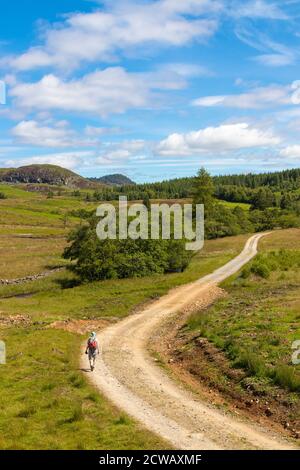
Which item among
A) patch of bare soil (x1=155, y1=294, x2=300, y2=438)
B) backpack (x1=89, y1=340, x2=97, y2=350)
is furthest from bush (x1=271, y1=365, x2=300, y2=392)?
backpack (x1=89, y1=340, x2=97, y2=350)

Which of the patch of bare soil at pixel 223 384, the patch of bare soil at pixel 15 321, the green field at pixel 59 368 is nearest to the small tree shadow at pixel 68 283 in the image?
the green field at pixel 59 368

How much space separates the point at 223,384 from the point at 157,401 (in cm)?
368

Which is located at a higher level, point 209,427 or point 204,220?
point 204,220

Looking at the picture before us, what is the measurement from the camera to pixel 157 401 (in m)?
20.4

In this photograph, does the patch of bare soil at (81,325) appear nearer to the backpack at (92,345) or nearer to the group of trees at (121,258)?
the backpack at (92,345)

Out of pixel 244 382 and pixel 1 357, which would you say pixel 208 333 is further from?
pixel 1 357

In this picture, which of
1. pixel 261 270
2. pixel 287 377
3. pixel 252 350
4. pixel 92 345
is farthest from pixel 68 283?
pixel 287 377

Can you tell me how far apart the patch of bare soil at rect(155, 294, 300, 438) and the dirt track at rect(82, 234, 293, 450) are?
85 cm

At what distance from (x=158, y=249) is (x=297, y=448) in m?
45.4

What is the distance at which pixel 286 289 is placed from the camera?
4406 centimetres

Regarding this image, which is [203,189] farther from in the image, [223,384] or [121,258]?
[223,384]

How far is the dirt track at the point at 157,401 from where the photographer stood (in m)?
16.3
